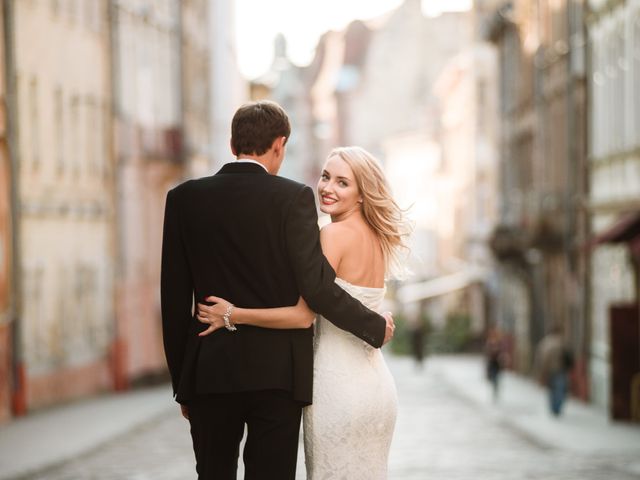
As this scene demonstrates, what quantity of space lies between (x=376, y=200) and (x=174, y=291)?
88 cm

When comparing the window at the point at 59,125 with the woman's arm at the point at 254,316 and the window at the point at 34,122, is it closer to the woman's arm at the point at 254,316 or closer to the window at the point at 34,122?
the window at the point at 34,122

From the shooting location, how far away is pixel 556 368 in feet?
90.1

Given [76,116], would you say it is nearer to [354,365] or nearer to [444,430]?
[444,430]

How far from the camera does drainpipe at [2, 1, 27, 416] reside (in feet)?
91.1

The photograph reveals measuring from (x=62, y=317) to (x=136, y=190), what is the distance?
7266 mm

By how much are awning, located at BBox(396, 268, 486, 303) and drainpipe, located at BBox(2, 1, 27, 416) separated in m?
35.2

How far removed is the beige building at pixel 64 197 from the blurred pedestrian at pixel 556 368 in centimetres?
873

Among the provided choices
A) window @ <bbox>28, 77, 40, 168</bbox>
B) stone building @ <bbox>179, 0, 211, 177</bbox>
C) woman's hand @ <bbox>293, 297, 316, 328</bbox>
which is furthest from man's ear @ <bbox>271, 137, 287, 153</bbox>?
stone building @ <bbox>179, 0, 211, 177</bbox>

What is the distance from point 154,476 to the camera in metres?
17.3

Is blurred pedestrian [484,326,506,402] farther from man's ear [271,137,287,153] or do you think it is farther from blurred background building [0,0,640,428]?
man's ear [271,137,287,153]

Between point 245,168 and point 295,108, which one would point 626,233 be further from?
point 295,108

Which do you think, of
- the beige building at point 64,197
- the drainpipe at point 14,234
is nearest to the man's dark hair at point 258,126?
the drainpipe at point 14,234

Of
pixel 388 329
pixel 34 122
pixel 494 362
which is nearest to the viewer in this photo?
pixel 388 329

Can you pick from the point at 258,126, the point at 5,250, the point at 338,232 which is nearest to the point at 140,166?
the point at 5,250
